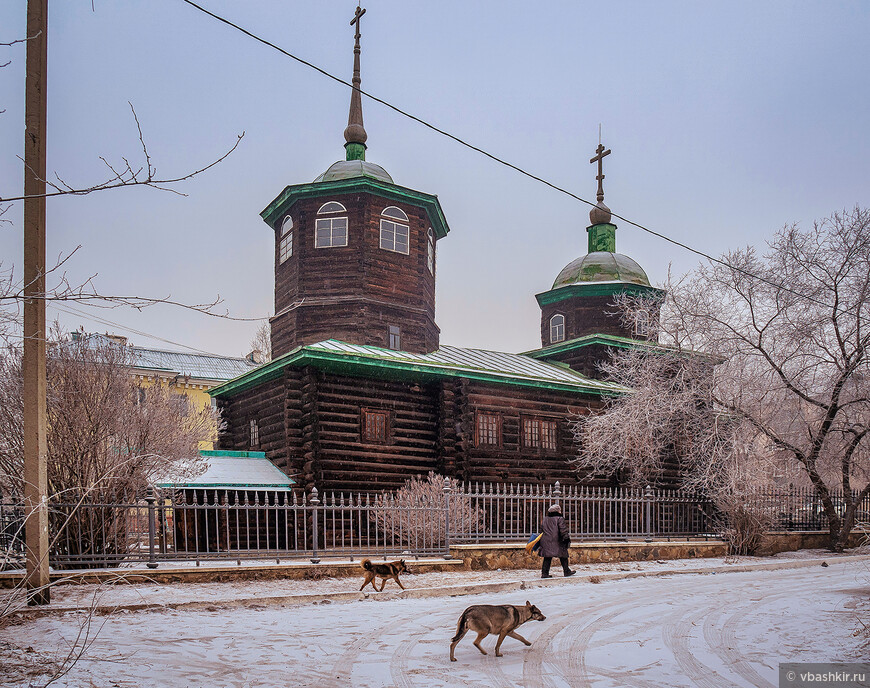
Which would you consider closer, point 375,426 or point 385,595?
point 385,595

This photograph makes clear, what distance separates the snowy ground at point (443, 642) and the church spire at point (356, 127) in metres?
17.0

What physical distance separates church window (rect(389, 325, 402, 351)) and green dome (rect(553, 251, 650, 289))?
9435 mm

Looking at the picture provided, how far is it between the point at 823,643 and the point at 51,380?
40.2 ft

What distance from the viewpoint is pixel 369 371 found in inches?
832

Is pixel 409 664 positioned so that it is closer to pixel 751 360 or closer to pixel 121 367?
pixel 121 367

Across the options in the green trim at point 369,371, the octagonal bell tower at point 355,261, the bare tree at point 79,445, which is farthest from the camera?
the octagonal bell tower at point 355,261

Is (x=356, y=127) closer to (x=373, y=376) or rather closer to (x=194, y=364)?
(x=373, y=376)

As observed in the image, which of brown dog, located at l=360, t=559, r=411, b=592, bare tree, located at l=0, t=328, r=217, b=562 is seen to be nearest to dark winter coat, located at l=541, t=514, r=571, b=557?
brown dog, located at l=360, t=559, r=411, b=592

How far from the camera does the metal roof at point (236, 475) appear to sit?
61.4ft

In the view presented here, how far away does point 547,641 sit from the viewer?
7973 millimetres

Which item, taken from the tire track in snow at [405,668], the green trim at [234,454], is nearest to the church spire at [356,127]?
the green trim at [234,454]

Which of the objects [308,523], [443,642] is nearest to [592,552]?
[308,523]

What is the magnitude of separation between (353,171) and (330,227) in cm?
200

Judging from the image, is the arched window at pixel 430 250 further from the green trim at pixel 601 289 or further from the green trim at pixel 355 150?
the green trim at pixel 601 289
